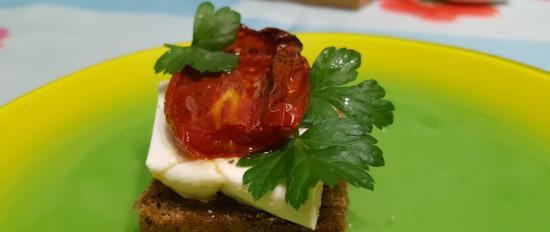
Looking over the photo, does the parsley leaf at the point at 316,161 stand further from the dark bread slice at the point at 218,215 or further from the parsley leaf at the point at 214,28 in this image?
the parsley leaf at the point at 214,28

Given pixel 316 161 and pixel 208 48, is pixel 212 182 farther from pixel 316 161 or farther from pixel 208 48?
pixel 208 48

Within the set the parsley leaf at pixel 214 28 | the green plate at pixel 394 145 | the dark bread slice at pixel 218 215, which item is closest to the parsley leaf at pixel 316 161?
the dark bread slice at pixel 218 215

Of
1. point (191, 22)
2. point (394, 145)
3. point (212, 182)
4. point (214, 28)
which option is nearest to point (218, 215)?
point (212, 182)

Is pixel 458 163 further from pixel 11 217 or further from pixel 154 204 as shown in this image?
pixel 11 217

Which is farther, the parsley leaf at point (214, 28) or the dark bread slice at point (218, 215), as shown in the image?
the parsley leaf at point (214, 28)

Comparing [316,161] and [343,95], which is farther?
[343,95]

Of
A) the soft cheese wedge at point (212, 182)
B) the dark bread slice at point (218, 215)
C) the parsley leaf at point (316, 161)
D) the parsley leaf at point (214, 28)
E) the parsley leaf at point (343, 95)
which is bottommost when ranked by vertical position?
the dark bread slice at point (218, 215)
